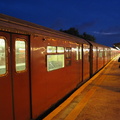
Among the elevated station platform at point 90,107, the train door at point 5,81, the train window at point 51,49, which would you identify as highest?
the train window at point 51,49

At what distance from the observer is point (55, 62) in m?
5.28

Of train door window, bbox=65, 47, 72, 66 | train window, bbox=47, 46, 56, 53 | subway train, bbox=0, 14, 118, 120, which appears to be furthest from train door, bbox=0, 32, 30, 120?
train door window, bbox=65, 47, 72, 66

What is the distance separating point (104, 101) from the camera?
231 inches

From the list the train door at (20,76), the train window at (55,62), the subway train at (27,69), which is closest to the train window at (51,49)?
the subway train at (27,69)

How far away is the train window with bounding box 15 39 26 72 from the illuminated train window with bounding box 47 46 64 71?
1184 millimetres

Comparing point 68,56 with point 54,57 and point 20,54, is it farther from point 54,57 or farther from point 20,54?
point 20,54

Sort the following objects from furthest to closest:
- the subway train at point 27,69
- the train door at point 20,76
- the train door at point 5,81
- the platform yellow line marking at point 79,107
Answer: the platform yellow line marking at point 79,107, the train door at point 20,76, the subway train at point 27,69, the train door at point 5,81

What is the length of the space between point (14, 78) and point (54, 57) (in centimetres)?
196

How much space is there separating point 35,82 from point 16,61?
898 mm

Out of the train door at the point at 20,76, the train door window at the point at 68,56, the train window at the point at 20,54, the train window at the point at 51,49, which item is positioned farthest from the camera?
the train door window at the point at 68,56

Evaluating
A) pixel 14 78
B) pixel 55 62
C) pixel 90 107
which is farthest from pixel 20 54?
pixel 90 107

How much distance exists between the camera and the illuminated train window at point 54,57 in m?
4.88

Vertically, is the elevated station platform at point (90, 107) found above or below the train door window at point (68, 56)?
below

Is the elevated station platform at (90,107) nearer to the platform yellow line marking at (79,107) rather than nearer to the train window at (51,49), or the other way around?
the platform yellow line marking at (79,107)
